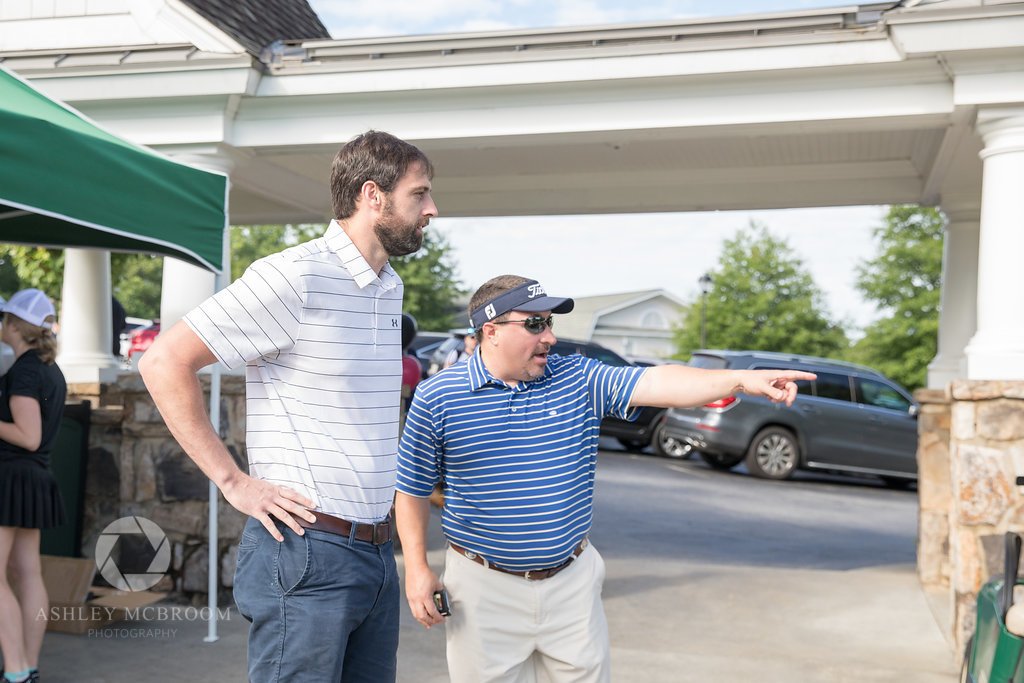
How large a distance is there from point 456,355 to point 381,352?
845 cm

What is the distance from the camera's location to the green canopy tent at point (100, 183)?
3.76 meters

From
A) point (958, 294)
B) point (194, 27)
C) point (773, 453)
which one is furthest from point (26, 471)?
point (773, 453)

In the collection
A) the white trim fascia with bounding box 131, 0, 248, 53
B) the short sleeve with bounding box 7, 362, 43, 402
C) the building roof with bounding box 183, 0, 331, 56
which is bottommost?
the short sleeve with bounding box 7, 362, 43, 402

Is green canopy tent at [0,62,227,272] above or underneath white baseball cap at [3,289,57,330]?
above

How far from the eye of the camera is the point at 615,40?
20.6 ft

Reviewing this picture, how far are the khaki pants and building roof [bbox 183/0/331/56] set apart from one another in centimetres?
493

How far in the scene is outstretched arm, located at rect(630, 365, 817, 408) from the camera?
288cm

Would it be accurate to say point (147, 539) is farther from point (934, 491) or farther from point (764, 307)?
point (764, 307)

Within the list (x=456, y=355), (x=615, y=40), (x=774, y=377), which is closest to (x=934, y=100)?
(x=615, y=40)

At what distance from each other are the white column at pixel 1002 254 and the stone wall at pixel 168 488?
443 centimetres

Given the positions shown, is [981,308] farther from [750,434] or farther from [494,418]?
[750,434]

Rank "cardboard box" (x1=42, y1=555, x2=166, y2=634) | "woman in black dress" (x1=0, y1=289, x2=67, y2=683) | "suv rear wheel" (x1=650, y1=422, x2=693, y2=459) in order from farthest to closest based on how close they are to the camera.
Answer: "suv rear wheel" (x1=650, y1=422, x2=693, y2=459) → "cardboard box" (x1=42, y1=555, x2=166, y2=634) → "woman in black dress" (x1=0, y1=289, x2=67, y2=683)

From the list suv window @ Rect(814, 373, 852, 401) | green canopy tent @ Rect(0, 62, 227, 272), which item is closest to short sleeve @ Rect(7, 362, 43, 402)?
green canopy tent @ Rect(0, 62, 227, 272)

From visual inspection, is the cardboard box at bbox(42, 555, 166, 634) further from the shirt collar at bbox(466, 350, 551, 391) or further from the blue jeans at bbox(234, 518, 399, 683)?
the blue jeans at bbox(234, 518, 399, 683)
